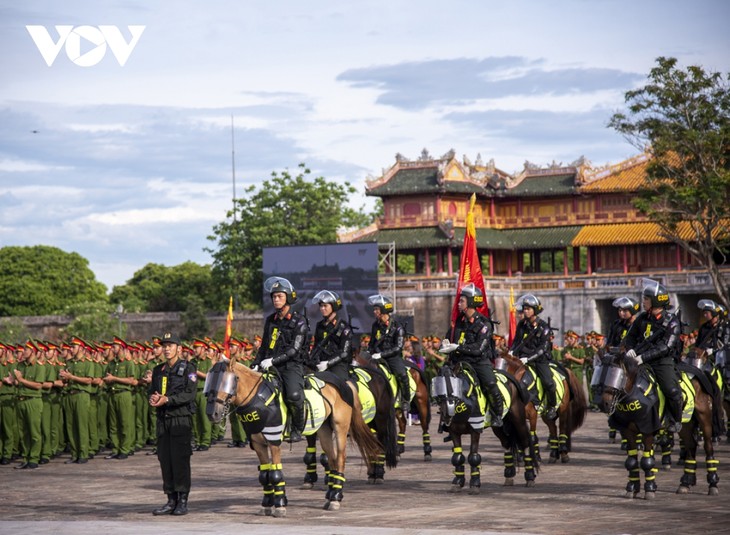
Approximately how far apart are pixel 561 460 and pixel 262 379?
25.0 ft

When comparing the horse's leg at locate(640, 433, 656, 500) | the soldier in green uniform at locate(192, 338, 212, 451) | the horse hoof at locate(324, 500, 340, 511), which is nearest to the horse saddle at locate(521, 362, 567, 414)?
the horse's leg at locate(640, 433, 656, 500)

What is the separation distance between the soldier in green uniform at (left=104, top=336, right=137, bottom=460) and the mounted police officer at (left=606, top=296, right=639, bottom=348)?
9941 mm

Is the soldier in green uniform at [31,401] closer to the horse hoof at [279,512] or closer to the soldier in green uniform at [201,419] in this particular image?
the soldier in green uniform at [201,419]

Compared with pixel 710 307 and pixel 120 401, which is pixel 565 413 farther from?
pixel 120 401

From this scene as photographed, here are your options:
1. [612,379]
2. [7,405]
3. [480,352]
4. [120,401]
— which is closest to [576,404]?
[480,352]

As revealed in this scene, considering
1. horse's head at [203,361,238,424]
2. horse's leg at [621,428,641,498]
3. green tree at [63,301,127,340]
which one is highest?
green tree at [63,301,127,340]

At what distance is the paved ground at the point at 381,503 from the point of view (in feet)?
43.8

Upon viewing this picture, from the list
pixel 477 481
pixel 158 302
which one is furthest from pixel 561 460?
pixel 158 302

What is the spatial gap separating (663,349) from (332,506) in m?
4.67

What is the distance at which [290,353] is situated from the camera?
1503 centimetres

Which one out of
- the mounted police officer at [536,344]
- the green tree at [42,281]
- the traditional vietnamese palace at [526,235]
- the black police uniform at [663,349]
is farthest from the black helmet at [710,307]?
the green tree at [42,281]

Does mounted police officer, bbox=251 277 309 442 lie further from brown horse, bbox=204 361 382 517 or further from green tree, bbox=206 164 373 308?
green tree, bbox=206 164 373 308

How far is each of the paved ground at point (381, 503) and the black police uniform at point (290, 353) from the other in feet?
4.32

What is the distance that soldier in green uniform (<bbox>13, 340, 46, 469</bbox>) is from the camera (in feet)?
73.2
